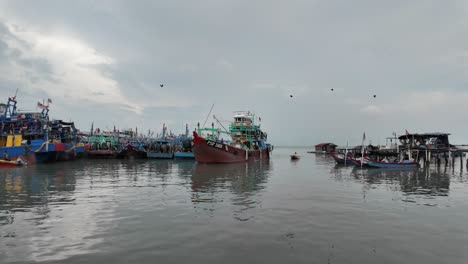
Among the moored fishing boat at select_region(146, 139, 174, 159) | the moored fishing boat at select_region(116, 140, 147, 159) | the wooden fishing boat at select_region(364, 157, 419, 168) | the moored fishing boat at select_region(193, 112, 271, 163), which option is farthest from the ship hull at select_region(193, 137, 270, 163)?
the wooden fishing boat at select_region(364, 157, 419, 168)

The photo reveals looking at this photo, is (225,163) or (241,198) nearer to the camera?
(241,198)

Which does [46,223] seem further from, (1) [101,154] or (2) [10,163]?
(1) [101,154]

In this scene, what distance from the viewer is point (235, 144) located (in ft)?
177

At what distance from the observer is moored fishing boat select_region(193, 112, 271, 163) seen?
141ft

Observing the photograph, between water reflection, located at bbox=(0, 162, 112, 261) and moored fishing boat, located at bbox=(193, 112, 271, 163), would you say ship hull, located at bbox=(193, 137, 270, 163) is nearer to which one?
moored fishing boat, located at bbox=(193, 112, 271, 163)

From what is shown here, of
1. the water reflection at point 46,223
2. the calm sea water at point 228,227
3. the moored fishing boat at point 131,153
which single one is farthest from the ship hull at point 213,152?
the water reflection at point 46,223

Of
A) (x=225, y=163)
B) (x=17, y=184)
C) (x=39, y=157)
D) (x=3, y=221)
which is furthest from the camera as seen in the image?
(x=225, y=163)

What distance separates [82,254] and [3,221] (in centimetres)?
582

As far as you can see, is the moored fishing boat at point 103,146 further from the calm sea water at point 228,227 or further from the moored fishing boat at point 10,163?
the calm sea water at point 228,227

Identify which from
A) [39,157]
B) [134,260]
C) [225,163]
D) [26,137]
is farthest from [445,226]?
[26,137]

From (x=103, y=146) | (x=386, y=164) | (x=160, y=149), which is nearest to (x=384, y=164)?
(x=386, y=164)

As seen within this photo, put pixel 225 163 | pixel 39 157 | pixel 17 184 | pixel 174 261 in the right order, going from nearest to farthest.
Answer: pixel 174 261, pixel 17 184, pixel 39 157, pixel 225 163

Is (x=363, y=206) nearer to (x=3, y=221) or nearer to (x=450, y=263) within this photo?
(x=450, y=263)

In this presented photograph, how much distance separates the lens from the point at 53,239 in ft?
29.8
